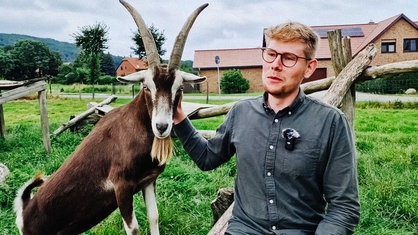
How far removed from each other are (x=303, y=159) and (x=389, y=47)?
38.8 metres

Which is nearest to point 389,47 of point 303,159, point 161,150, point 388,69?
point 388,69

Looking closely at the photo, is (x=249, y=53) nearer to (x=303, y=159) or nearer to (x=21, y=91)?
(x=21, y=91)

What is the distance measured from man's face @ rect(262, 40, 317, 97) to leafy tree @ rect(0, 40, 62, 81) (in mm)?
46263

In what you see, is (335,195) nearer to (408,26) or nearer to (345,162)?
(345,162)

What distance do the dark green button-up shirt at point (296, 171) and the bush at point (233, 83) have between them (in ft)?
112

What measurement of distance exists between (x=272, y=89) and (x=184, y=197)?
9.77ft

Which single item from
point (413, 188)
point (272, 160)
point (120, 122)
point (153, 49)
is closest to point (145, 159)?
point (120, 122)

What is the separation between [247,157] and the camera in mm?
2225

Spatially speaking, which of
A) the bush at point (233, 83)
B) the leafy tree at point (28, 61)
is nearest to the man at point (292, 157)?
the bush at point (233, 83)

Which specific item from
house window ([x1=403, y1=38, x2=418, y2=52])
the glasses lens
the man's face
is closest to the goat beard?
the man's face

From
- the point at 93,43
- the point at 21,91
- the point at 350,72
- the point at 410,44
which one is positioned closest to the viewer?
the point at 350,72

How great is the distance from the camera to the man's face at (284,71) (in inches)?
84.0

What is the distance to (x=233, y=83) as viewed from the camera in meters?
36.3

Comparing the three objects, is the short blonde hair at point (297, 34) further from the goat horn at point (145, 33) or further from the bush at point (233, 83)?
the bush at point (233, 83)
